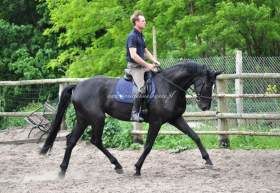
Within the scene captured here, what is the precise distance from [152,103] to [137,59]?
70 cm

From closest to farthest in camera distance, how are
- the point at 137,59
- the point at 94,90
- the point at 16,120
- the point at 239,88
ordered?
the point at 137,59, the point at 94,90, the point at 239,88, the point at 16,120

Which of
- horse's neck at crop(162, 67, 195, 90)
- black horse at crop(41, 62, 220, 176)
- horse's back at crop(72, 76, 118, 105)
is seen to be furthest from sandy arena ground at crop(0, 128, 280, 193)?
horse's neck at crop(162, 67, 195, 90)

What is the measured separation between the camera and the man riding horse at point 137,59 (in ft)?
28.0

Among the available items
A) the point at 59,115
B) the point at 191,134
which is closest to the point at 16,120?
the point at 59,115

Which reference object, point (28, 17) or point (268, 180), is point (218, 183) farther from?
point (28, 17)

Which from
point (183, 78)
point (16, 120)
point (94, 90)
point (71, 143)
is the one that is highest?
point (183, 78)

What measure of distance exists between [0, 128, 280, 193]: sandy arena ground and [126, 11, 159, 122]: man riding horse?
1.04 meters

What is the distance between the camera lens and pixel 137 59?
8.51m

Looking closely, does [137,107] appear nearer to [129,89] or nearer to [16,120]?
[129,89]

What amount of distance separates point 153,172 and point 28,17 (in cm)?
1689

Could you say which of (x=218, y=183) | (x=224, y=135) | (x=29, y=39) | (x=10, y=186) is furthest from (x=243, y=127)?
(x=29, y=39)

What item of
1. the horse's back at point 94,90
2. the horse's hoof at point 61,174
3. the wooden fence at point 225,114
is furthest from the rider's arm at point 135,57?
the wooden fence at point 225,114

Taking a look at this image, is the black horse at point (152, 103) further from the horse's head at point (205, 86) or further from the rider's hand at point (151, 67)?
the rider's hand at point (151, 67)

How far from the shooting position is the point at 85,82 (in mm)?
9203
